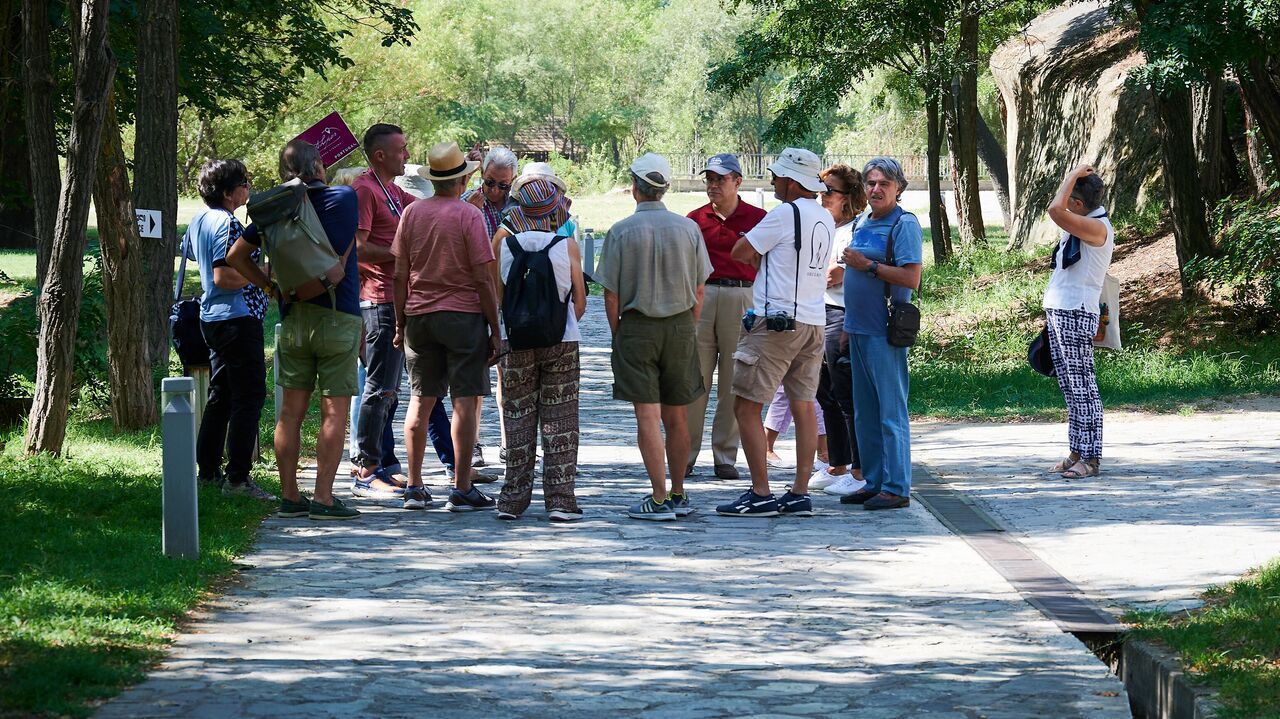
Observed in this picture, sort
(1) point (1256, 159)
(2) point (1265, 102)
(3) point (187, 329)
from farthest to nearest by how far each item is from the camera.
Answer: (1) point (1256, 159), (2) point (1265, 102), (3) point (187, 329)

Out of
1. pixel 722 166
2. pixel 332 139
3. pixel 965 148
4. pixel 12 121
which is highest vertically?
pixel 965 148

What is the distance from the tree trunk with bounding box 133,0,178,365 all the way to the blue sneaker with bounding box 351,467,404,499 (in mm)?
3216

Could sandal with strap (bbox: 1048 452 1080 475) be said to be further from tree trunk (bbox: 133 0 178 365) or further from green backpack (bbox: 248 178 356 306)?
tree trunk (bbox: 133 0 178 365)

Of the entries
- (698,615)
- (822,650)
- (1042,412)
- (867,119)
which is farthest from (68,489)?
(867,119)

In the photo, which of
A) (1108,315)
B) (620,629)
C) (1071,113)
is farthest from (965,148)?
(620,629)

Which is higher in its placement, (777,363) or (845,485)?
(777,363)

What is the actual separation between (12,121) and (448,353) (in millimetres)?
14280

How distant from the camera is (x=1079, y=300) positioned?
9.70 metres

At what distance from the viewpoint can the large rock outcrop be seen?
22.5 metres

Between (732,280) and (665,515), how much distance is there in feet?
7.04

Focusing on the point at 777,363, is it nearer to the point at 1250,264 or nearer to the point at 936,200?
the point at 1250,264

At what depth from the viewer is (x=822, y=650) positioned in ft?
19.2

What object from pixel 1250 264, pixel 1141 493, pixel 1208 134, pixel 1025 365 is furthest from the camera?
pixel 1208 134

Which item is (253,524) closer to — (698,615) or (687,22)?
(698,615)
